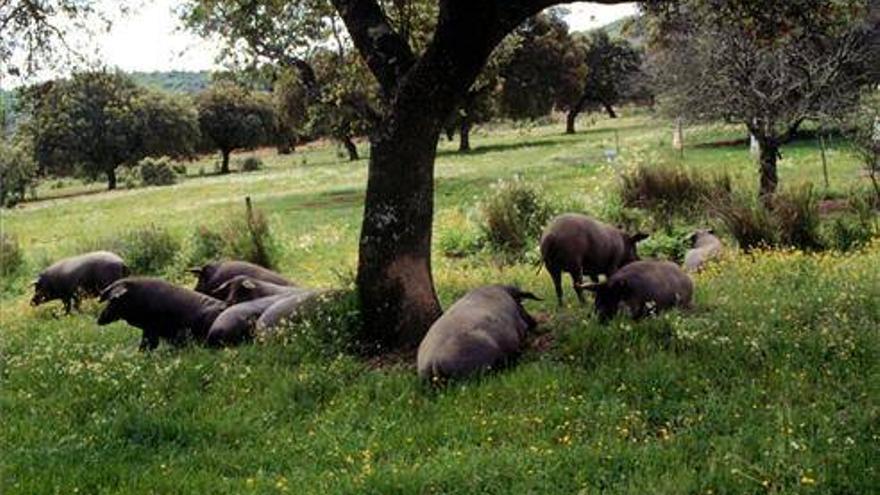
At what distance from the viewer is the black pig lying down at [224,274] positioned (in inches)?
638

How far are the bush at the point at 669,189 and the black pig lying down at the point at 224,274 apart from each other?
10326mm

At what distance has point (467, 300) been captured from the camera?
1110cm

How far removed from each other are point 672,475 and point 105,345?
32.5 feet

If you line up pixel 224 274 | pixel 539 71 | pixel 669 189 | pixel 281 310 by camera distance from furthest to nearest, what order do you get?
pixel 539 71
pixel 669 189
pixel 224 274
pixel 281 310

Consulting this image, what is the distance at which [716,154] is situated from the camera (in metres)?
40.5

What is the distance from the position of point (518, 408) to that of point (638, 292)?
3630 millimetres

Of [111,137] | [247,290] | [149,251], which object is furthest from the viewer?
[111,137]

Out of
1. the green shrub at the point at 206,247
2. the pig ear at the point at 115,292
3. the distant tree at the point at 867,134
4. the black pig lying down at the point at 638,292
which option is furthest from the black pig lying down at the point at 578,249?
the green shrub at the point at 206,247

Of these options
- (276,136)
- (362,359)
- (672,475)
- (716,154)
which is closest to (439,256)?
(362,359)

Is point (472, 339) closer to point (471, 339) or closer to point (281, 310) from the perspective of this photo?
point (471, 339)

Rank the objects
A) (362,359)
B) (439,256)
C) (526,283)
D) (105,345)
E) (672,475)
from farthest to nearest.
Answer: (439,256), (526,283), (105,345), (362,359), (672,475)

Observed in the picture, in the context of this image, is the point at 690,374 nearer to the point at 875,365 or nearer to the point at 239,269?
the point at 875,365

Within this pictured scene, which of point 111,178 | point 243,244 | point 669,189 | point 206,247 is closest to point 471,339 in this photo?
point 243,244

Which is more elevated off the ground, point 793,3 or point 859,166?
point 793,3
